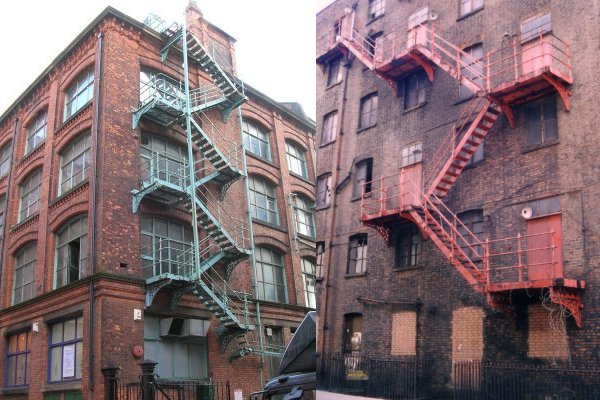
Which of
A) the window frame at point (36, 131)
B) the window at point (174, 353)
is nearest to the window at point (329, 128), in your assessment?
the window at point (174, 353)

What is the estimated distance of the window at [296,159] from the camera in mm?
8188

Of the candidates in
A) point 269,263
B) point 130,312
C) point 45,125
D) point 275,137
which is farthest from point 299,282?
point 45,125

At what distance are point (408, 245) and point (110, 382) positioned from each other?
24.5 feet

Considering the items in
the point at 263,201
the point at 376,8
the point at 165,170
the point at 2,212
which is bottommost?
the point at 2,212

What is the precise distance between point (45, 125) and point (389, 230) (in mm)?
9203

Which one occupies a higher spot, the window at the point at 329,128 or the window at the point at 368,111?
the window at the point at 368,111

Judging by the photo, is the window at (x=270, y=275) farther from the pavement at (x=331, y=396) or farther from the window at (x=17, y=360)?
the pavement at (x=331, y=396)

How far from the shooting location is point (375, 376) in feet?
12.4

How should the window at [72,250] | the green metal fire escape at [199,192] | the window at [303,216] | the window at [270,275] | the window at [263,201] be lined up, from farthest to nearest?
the window at [72,250] → the green metal fire escape at [199,192] → the window at [263,201] → the window at [270,275] → the window at [303,216]

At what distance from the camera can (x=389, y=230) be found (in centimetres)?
399

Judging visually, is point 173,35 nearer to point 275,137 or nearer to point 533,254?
point 275,137

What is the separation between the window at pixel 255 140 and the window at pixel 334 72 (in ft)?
17.7

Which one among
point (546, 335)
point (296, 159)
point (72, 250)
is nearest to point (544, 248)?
point (546, 335)

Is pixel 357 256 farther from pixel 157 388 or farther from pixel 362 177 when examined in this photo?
pixel 157 388
